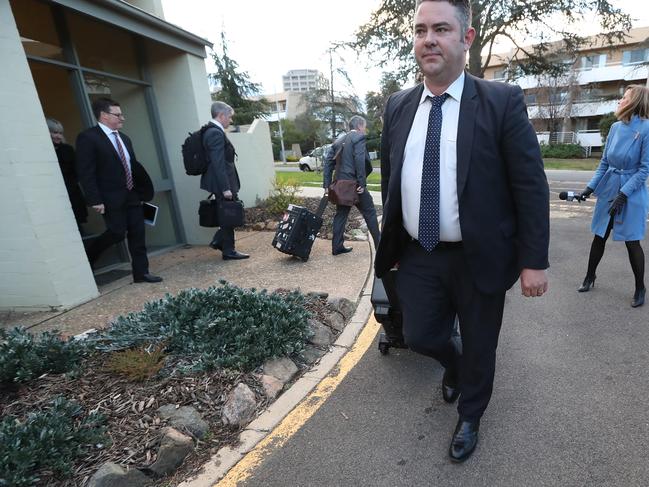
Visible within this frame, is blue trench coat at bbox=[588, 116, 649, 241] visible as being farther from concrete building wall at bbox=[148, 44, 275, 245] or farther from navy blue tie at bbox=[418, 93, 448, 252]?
concrete building wall at bbox=[148, 44, 275, 245]

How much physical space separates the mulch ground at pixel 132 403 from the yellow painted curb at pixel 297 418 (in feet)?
0.58

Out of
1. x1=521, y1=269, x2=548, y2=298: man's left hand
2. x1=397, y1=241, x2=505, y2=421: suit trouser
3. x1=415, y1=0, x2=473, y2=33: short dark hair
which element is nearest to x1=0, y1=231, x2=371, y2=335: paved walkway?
x1=397, y1=241, x2=505, y2=421: suit trouser

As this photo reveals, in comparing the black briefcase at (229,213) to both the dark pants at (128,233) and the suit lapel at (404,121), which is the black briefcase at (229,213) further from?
the suit lapel at (404,121)

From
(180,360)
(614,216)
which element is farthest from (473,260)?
(614,216)

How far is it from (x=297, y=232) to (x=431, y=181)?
339cm

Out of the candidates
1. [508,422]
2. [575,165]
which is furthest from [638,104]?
[575,165]

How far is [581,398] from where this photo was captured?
96.3 inches

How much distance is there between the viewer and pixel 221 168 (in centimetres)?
522

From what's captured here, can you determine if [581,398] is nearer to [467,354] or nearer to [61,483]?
[467,354]

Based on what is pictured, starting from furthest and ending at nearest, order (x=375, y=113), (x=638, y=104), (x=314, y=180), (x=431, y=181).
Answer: (x=375, y=113) < (x=314, y=180) < (x=638, y=104) < (x=431, y=181)

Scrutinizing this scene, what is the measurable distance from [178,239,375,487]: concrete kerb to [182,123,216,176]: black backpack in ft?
9.85

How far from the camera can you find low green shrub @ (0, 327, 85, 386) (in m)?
2.47

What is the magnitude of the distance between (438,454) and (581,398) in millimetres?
1059

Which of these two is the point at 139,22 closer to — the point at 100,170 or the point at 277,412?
the point at 100,170
